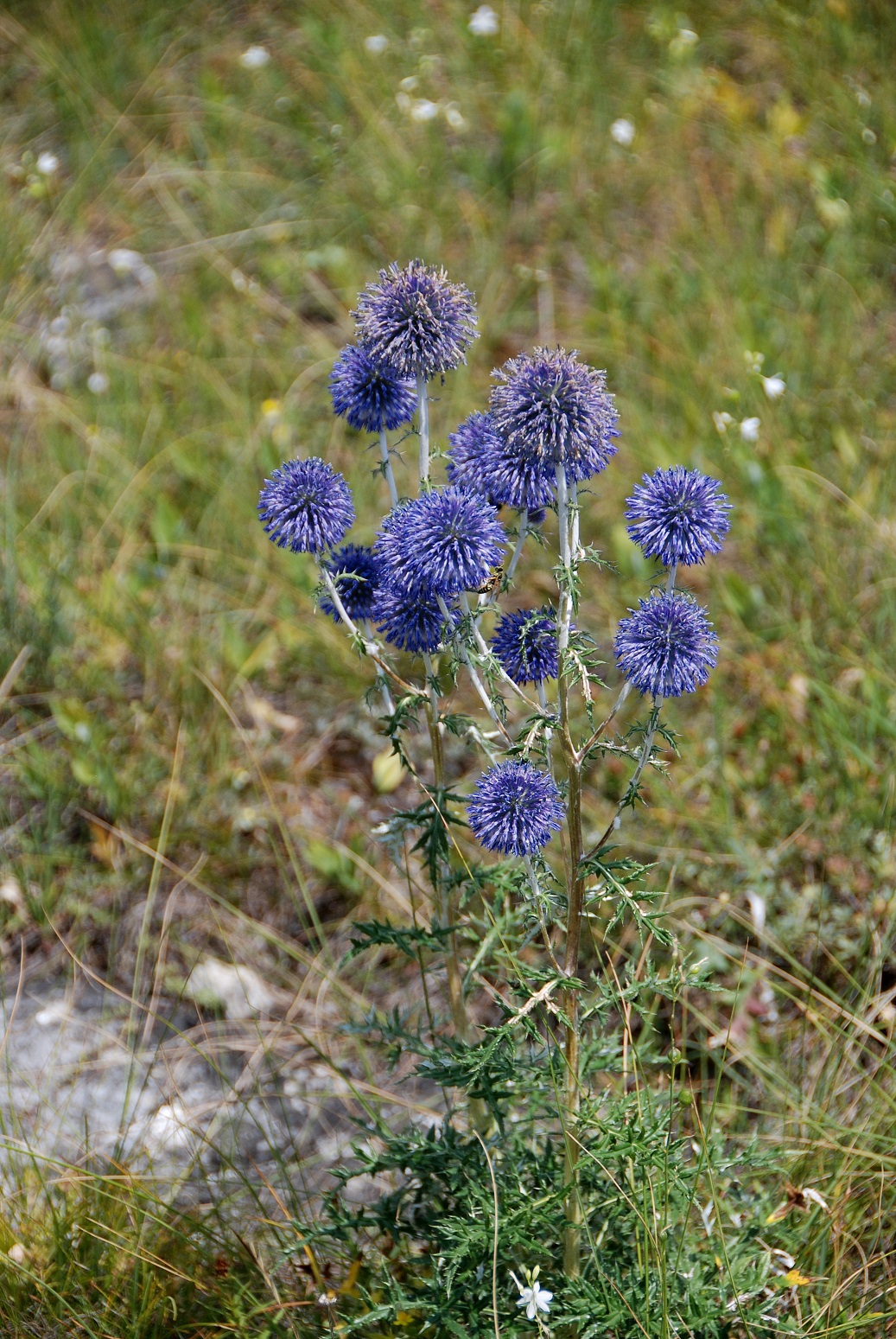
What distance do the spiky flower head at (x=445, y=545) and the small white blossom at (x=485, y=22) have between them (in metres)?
4.89

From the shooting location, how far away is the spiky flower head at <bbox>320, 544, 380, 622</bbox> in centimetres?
238

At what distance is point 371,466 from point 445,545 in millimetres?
3085

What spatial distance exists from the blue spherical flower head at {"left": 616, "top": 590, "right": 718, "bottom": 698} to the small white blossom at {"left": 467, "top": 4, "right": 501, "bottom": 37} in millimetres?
4995

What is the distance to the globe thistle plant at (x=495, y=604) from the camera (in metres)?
2.05

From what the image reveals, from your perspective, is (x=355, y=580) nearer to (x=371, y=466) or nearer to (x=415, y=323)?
(x=415, y=323)

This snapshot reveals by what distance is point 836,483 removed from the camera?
14.6ft

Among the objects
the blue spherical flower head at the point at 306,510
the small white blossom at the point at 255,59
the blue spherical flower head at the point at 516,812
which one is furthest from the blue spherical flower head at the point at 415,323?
the small white blossom at the point at 255,59

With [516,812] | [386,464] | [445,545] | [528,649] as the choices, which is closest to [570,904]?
[516,812]

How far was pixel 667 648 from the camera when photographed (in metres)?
2.09

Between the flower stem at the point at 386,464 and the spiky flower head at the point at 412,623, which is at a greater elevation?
the flower stem at the point at 386,464

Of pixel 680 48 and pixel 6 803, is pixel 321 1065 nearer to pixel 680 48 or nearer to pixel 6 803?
pixel 6 803

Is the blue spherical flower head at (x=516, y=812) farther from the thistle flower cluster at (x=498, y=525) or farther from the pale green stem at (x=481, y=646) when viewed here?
the pale green stem at (x=481, y=646)

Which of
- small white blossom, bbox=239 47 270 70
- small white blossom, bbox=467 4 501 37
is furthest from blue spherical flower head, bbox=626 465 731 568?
small white blossom, bbox=239 47 270 70

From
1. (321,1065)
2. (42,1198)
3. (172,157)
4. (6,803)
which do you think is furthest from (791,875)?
(172,157)
